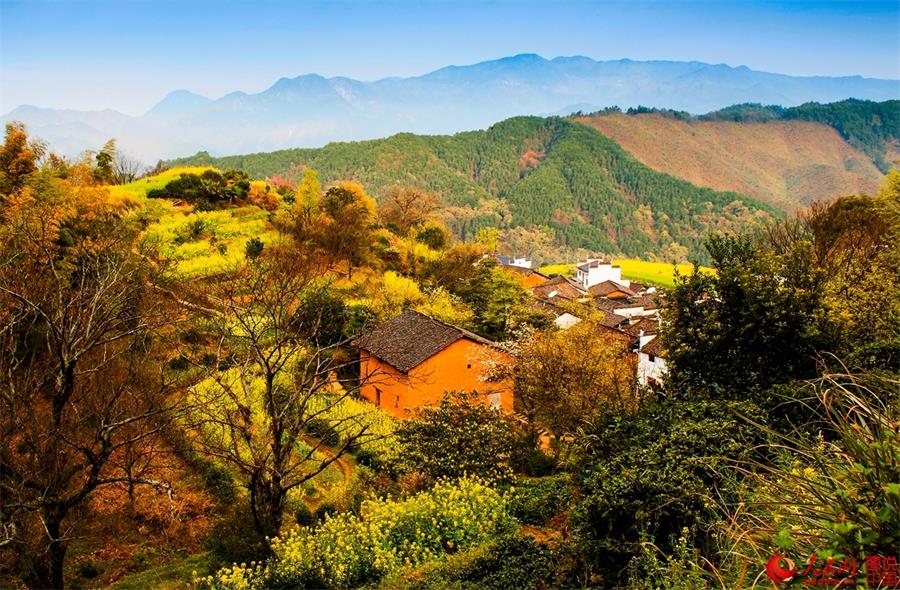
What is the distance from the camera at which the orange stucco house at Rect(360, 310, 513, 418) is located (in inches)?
1061

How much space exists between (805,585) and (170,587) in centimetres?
1122

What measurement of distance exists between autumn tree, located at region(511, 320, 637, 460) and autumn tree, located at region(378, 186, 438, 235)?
1417 inches

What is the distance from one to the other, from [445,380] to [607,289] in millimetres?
51803

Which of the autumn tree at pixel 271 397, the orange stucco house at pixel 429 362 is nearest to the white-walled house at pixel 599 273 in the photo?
the orange stucco house at pixel 429 362

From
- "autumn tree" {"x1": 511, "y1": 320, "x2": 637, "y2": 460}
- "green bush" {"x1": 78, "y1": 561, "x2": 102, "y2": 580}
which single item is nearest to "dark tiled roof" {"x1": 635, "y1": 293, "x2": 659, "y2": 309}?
"autumn tree" {"x1": 511, "y1": 320, "x2": 637, "y2": 460}

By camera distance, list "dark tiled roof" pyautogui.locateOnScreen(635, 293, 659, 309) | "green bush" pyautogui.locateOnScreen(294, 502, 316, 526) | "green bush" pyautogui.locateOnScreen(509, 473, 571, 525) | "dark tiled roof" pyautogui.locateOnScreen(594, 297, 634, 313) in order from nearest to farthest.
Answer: "green bush" pyautogui.locateOnScreen(509, 473, 571, 525) < "green bush" pyautogui.locateOnScreen(294, 502, 316, 526) < "dark tiled roof" pyautogui.locateOnScreen(635, 293, 659, 309) < "dark tiled roof" pyautogui.locateOnScreen(594, 297, 634, 313)

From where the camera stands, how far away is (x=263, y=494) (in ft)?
41.5

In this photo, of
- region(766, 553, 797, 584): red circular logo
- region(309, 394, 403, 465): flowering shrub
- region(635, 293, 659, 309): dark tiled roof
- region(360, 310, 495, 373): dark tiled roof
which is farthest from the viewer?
region(635, 293, 659, 309): dark tiled roof

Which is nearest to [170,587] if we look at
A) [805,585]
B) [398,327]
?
[805,585]

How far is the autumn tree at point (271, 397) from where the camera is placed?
1216 cm

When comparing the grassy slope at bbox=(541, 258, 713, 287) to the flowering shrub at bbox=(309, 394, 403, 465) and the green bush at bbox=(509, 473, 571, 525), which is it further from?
the green bush at bbox=(509, 473, 571, 525)

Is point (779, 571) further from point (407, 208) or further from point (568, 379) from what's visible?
point (407, 208)

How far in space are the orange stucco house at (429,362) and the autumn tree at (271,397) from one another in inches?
97.9

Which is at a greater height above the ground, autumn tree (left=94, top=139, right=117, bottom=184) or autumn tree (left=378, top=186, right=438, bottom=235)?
autumn tree (left=94, top=139, right=117, bottom=184)
